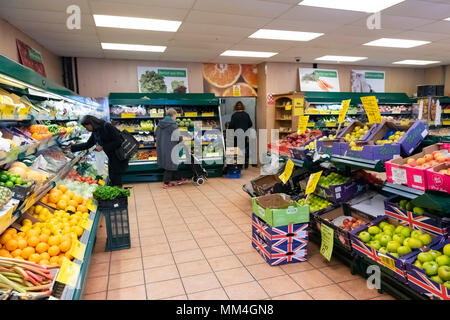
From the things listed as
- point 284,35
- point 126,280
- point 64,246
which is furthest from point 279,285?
point 284,35

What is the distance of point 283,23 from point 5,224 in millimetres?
5297

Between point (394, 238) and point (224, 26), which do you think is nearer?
point (394, 238)

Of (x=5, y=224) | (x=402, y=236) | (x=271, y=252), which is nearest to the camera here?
(x=5, y=224)

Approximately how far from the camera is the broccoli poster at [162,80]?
29.4ft

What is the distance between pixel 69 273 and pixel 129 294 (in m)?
1.03

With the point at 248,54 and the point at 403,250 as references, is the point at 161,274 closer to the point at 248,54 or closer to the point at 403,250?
the point at 403,250

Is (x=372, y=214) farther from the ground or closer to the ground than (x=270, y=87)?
closer to the ground

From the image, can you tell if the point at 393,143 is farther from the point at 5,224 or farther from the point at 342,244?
the point at 5,224

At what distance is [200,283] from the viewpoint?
3.09m

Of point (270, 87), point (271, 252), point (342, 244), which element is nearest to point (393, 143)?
point (342, 244)

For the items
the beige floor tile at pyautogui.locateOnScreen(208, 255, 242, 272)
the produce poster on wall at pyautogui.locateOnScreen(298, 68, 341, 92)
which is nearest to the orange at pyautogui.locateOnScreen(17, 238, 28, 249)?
the beige floor tile at pyautogui.locateOnScreen(208, 255, 242, 272)

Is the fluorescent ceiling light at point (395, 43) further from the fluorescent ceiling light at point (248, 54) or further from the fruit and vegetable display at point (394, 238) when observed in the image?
the fruit and vegetable display at point (394, 238)

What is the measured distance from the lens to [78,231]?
2.75 meters

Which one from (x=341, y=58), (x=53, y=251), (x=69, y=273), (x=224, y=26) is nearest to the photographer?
(x=69, y=273)
